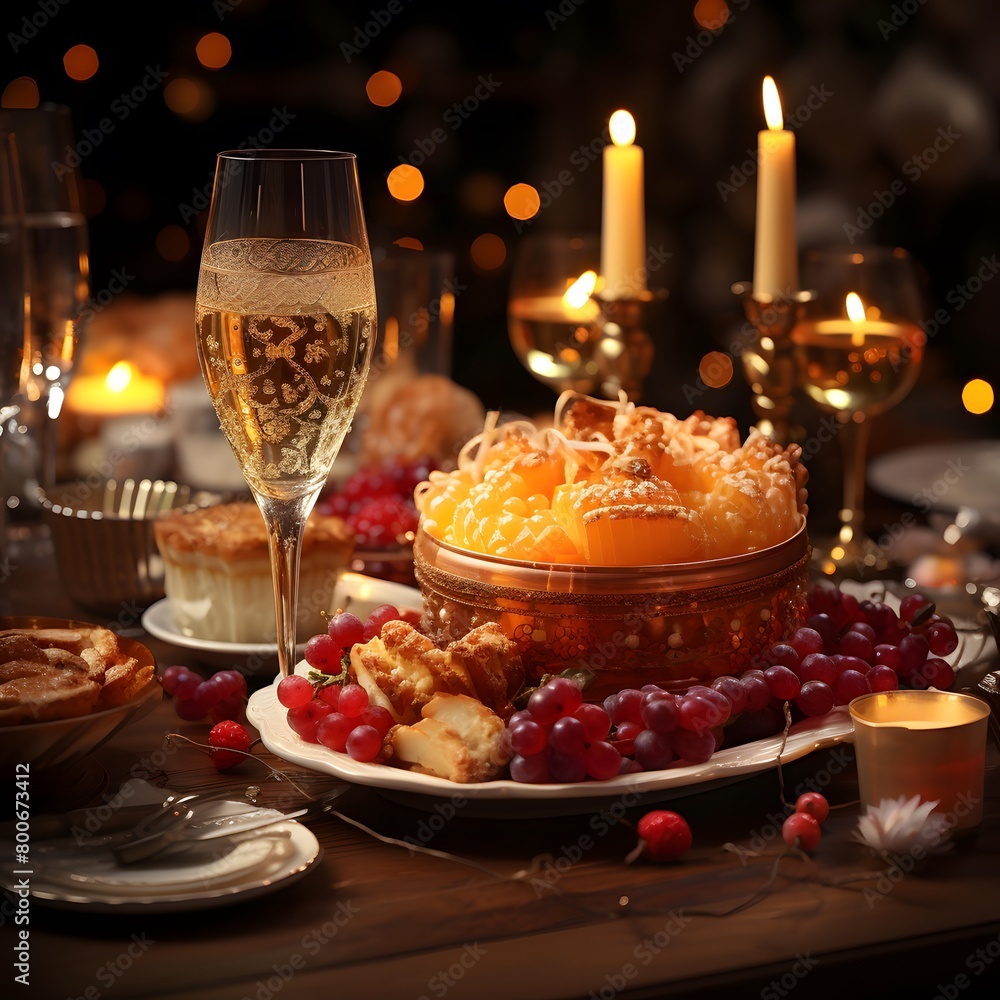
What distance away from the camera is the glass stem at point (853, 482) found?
5.51 ft

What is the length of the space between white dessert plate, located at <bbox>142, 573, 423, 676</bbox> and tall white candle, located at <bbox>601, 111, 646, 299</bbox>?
0.51 m

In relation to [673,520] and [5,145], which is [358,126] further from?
[673,520]

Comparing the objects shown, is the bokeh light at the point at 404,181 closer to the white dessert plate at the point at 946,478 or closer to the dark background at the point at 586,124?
the dark background at the point at 586,124

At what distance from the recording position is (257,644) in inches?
52.1

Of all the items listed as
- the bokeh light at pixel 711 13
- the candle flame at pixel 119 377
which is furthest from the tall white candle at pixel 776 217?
the bokeh light at pixel 711 13

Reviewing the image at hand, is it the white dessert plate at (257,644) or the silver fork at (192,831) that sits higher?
the white dessert plate at (257,644)

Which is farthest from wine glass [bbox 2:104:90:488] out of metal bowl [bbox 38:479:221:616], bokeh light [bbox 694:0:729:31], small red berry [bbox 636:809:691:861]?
bokeh light [bbox 694:0:729:31]

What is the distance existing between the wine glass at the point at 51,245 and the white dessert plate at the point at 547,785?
663 millimetres

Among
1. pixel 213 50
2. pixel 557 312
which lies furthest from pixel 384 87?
pixel 557 312

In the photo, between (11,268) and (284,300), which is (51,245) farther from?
(284,300)

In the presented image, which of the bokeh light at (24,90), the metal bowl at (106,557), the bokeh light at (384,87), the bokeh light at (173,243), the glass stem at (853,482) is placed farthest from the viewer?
the bokeh light at (173,243)

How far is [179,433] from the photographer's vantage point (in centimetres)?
Answer: 217

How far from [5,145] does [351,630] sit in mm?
541

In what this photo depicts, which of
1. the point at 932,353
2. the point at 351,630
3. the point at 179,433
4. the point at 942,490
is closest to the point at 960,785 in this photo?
the point at 351,630
